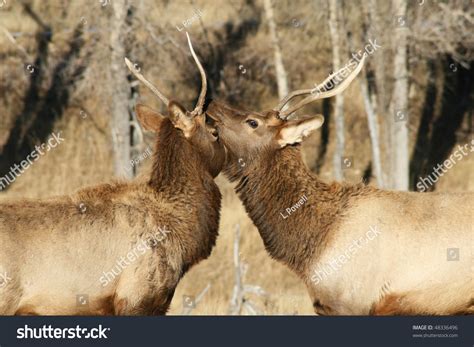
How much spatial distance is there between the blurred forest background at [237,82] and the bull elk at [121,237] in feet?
29.5

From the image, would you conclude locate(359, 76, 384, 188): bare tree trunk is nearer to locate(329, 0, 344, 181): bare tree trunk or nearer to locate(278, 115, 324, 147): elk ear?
locate(329, 0, 344, 181): bare tree trunk

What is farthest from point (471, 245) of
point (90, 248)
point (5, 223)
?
point (5, 223)

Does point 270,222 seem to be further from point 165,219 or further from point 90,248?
point 90,248

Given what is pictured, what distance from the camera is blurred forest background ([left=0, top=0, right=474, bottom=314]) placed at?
846 inches

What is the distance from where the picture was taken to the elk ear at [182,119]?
9.53 m

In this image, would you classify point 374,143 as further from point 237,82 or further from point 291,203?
point 291,203

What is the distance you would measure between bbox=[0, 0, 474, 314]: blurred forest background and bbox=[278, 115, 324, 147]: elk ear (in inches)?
350

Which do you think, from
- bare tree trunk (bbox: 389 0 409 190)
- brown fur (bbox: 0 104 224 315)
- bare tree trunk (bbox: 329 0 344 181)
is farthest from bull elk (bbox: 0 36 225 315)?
bare tree trunk (bbox: 329 0 344 181)

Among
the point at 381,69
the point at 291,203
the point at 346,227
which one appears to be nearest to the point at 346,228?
the point at 346,227

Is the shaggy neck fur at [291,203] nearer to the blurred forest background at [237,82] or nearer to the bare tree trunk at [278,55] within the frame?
the blurred forest background at [237,82]

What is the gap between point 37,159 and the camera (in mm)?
26250

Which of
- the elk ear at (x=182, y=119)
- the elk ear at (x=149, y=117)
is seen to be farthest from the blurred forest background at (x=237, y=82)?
the elk ear at (x=182, y=119)

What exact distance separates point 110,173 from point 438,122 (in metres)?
10.5

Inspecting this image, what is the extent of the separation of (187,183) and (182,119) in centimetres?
65
